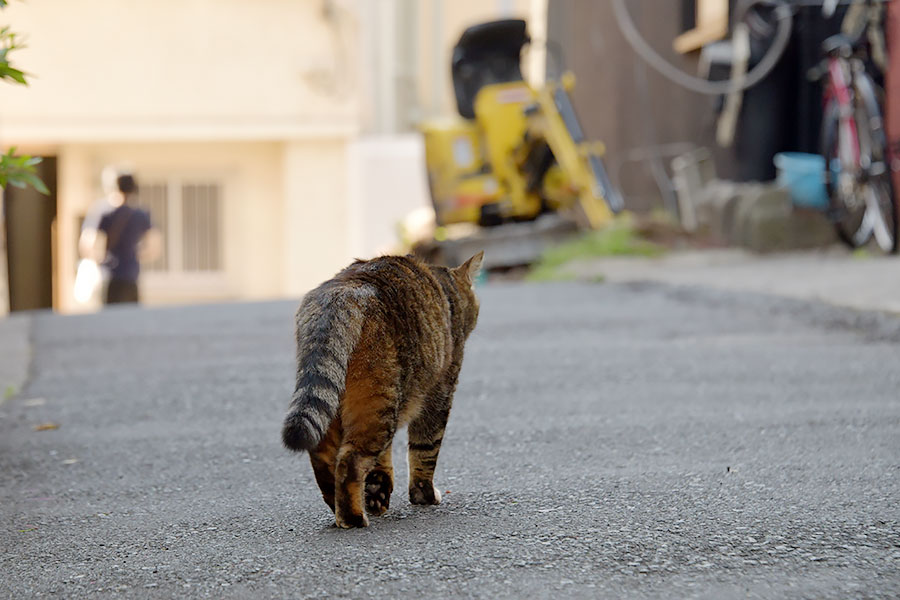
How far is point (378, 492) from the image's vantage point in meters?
3.08

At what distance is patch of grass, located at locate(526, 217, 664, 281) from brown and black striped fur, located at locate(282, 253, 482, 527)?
7613mm

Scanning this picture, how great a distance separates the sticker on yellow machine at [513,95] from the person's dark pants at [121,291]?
13.4 ft

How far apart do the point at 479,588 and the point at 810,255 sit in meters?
7.81

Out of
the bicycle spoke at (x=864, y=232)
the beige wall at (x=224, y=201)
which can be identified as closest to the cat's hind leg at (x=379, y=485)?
the bicycle spoke at (x=864, y=232)

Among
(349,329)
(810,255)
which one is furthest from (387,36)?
(349,329)

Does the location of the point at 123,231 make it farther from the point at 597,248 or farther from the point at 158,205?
the point at 158,205

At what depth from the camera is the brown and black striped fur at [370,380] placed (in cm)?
274

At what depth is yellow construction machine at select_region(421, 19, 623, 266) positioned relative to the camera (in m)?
11.9

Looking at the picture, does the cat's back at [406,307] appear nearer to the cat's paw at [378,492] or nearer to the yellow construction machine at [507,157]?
the cat's paw at [378,492]

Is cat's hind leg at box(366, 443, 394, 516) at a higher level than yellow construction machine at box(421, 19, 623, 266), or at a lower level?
lower

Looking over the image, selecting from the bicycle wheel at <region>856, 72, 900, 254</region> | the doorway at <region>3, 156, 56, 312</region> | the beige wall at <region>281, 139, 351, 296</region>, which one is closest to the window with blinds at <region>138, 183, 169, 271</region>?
the doorway at <region>3, 156, 56, 312</region>

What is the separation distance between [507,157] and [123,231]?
4007mm

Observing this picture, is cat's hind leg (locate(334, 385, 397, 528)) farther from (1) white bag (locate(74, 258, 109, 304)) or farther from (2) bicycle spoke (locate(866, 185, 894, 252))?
(1) white bag (locate(74, 258, 109, 304))

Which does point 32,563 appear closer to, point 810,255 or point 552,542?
point 552,542
